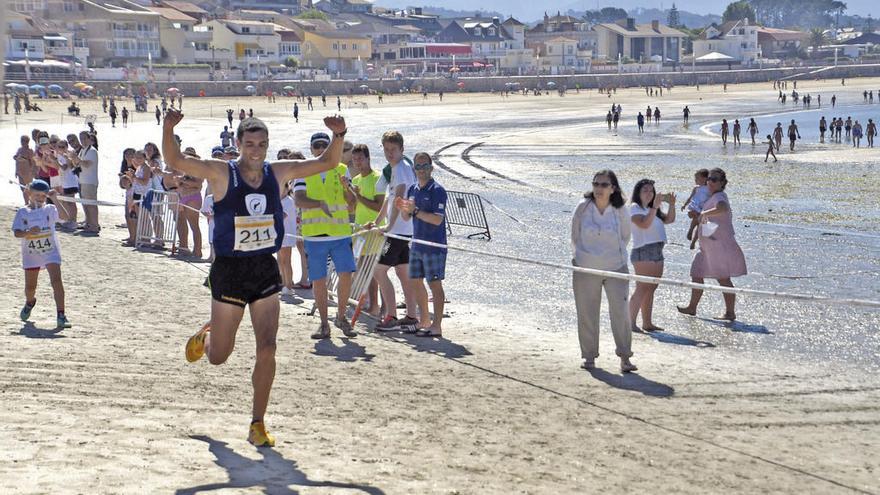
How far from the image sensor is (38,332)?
29.9ft

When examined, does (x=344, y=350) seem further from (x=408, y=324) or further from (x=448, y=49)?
(x=448, y=49)

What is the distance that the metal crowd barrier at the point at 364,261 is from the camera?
10.5m

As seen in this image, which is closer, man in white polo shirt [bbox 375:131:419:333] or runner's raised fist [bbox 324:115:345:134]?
runner's raised fist [bbox 324:115:345:134]

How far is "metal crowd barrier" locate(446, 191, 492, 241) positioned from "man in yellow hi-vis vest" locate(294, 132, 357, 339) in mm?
→ 9606

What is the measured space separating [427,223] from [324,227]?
0.96 m

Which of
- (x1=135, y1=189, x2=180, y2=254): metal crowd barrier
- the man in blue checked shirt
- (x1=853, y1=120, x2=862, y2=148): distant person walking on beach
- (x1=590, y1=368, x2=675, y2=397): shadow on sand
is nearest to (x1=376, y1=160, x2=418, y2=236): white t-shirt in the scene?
the man in blue checked shirt

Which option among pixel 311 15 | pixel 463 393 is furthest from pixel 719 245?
pixel 311 15

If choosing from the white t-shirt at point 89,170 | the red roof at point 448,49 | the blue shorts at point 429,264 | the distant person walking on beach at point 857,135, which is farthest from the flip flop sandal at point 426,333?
the red roof at point 448,49

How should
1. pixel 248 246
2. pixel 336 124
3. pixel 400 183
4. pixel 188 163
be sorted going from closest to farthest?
pixel 188 163 → pixel 248 246 → pixel 336 124 → pixel 400 183

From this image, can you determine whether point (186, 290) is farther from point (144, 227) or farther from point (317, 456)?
point (317, 456)

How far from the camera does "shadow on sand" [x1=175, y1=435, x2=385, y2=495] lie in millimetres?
5379

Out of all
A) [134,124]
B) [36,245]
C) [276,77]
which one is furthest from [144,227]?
[276,77]

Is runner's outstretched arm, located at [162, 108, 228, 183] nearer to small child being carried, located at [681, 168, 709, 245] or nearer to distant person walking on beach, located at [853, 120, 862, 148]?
small child being carried, located at [681, 168, 709, 245]

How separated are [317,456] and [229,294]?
39.5 inches
